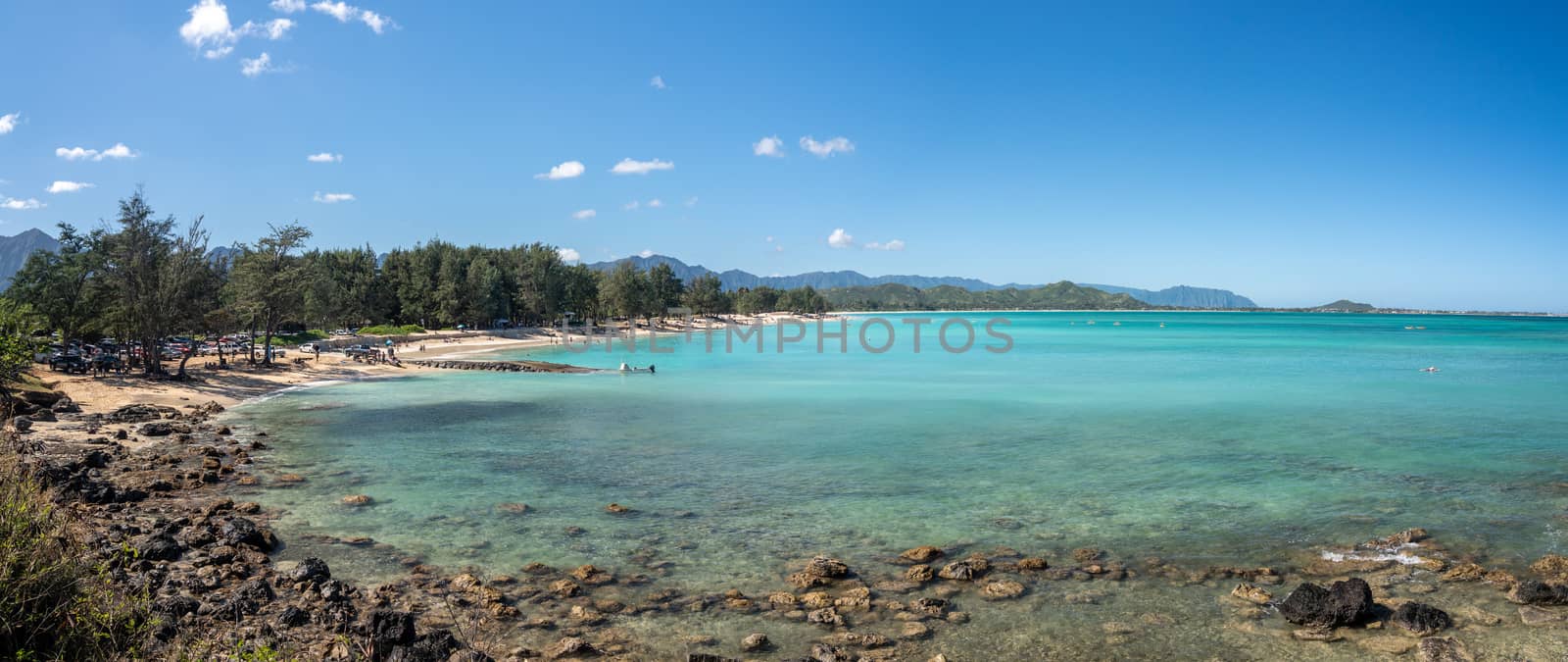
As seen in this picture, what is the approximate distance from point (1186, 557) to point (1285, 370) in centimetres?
5200

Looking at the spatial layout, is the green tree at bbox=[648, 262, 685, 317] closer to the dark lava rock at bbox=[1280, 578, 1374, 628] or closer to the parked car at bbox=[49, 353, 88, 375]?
the parked car at bbox=[49, 353, 88, 375]

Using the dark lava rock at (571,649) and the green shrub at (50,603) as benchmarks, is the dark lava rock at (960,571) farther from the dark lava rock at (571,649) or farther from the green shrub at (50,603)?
the green shrub at (50,603)

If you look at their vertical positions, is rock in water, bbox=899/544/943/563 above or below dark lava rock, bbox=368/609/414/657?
below

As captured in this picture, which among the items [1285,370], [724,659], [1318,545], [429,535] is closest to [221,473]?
[429,535]

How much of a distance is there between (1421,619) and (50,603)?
579 inches

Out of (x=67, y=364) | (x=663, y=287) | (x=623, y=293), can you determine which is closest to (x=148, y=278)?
(x=67, y=364)

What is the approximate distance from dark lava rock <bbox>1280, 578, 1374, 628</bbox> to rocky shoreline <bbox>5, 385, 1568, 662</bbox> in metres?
0.02

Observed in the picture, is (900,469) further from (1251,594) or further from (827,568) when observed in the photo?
(1251,594)

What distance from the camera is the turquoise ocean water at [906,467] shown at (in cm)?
1410

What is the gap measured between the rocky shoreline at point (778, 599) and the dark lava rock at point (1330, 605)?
0.9 inches

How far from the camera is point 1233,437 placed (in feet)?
85.4

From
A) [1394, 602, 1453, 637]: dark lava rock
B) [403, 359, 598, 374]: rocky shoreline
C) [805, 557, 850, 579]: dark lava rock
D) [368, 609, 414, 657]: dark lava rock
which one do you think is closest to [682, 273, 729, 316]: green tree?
[403, 359, 598, 374]: rocky shoreline

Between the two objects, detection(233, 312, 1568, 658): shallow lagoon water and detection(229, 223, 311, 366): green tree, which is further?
detection(229, 223, 311, 366): green tree

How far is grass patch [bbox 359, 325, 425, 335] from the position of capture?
3204 inches
